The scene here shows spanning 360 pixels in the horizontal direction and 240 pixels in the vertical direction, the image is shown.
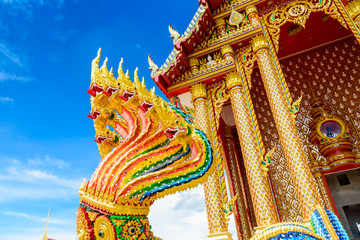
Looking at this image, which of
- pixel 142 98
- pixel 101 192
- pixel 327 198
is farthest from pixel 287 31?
pixel 101 192

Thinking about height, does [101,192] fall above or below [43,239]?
above

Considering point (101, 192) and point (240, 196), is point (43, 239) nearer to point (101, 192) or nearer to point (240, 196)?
point (101, 192)

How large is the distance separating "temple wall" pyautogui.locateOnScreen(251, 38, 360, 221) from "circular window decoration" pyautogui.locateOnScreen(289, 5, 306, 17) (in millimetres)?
2133

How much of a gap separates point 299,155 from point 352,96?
367 centimetres

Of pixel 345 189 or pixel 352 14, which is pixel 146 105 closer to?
pixel 352 14

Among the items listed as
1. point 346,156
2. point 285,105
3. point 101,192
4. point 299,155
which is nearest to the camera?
point 101,192

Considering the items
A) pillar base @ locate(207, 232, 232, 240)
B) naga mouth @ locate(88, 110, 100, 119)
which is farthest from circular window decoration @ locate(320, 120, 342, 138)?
naga mouth @ locate(88, 110, 100, 119)

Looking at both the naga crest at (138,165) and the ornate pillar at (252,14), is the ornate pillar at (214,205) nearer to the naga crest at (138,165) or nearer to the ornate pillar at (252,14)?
the ornate pillar at (252,14)

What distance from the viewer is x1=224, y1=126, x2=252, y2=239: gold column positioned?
696cm

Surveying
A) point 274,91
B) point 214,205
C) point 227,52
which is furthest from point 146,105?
point 227,52

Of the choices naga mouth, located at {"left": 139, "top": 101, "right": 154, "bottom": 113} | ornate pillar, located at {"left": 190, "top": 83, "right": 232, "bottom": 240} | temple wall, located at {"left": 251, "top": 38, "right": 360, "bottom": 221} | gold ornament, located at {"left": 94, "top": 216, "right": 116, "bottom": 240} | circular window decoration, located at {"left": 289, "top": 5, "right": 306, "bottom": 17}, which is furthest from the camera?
temple wall, located at {"left": 251, "top": 38, "right": 360, "bottom": 221}

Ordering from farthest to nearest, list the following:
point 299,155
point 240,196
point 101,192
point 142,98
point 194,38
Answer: point 240,196, point 194,38, point 299,155, point 142,98, point 101,192

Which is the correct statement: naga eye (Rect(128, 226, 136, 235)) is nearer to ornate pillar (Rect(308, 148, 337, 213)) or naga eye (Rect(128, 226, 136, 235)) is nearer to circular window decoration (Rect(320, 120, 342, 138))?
ornate pillar (Rect(308, 148, 337, 213))

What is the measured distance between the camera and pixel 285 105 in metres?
5.37
